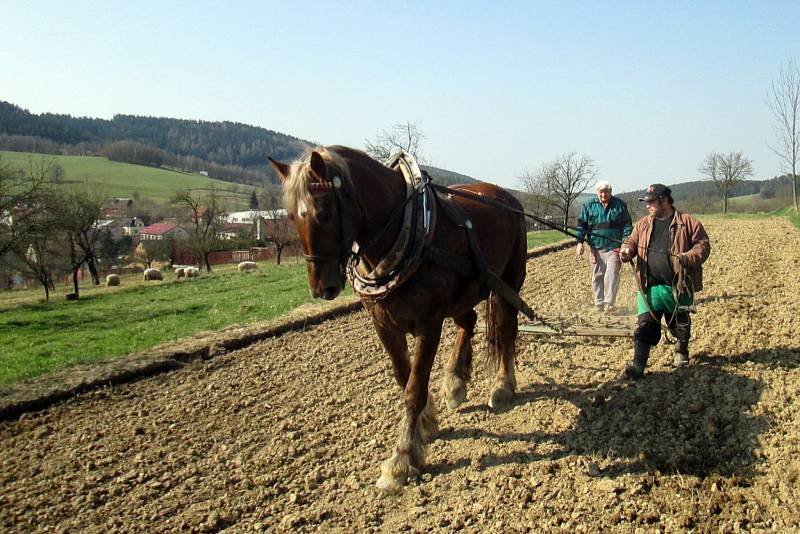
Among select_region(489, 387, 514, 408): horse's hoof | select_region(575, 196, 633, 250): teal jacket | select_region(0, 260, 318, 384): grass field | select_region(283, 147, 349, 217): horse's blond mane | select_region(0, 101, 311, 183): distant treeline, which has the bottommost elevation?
select_region(0, 260, 318, 384): grass field

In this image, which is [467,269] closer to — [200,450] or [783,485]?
[783,485]

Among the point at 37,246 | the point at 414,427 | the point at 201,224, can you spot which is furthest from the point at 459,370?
the point at 201,224

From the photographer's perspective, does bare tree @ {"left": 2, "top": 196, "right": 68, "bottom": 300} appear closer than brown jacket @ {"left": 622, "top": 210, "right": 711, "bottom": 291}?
No

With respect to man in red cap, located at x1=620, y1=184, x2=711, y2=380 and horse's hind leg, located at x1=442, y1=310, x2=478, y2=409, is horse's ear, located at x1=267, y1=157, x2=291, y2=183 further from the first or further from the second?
man in red cap, located at x1=620, y1=184, x2=711, y2=380

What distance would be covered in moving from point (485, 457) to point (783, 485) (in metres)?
1.73

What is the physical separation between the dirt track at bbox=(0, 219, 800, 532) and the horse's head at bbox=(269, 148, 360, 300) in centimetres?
152

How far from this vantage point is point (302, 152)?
338 cm

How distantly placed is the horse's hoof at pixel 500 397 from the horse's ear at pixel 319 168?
2607 millimetres

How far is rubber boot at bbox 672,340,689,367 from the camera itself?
4.81 meters

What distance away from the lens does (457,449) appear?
13.3 ft

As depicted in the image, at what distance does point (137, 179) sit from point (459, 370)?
97.6m

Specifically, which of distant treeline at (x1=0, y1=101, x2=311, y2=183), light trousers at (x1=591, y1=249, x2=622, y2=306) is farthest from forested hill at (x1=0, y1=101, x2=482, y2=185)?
light trousers at (x1=591, y1=249, x2=622, y2=306)

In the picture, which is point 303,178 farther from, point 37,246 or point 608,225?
point 37,246

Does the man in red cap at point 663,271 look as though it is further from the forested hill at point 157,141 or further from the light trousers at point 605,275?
the forested hill at point 157,141
